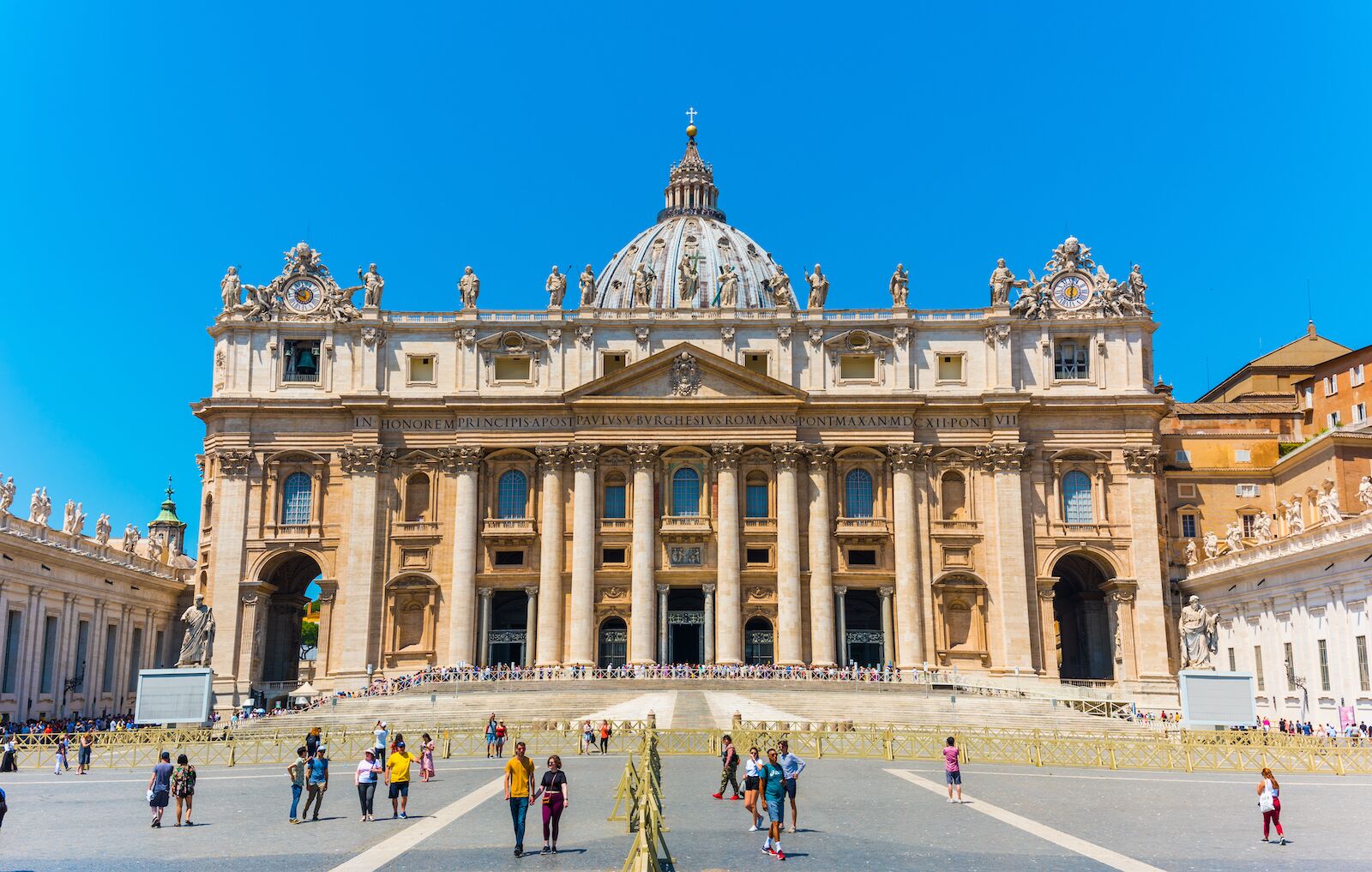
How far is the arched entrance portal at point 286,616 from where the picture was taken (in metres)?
75.2

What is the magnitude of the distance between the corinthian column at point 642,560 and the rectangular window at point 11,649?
28554mm

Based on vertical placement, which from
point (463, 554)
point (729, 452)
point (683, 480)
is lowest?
point (463, 554)

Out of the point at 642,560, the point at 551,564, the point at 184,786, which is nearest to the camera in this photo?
the point at 184,786

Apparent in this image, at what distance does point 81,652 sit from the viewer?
6406 cm

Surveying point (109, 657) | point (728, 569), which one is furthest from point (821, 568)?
point (109, 657)

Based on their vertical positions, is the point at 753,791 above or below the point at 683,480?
below

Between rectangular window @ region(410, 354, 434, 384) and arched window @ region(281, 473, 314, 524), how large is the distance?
26.3 feet

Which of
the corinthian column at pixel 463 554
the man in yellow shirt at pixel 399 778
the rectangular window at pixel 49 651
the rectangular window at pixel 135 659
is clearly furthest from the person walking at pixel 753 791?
the rectangular window at pixel 135 659

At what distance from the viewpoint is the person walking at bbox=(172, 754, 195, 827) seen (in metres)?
25.1

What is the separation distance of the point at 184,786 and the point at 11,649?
36.7 m

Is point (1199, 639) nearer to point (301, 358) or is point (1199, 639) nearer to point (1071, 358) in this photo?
point (1071, 358)

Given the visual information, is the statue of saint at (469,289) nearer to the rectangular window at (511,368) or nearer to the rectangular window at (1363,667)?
the rectangular window at (511,368)

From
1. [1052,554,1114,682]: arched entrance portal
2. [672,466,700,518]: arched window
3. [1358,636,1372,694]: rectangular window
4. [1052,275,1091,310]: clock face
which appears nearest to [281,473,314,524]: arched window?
[672,466,700,518]: arched window

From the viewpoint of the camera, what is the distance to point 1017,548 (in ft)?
229
